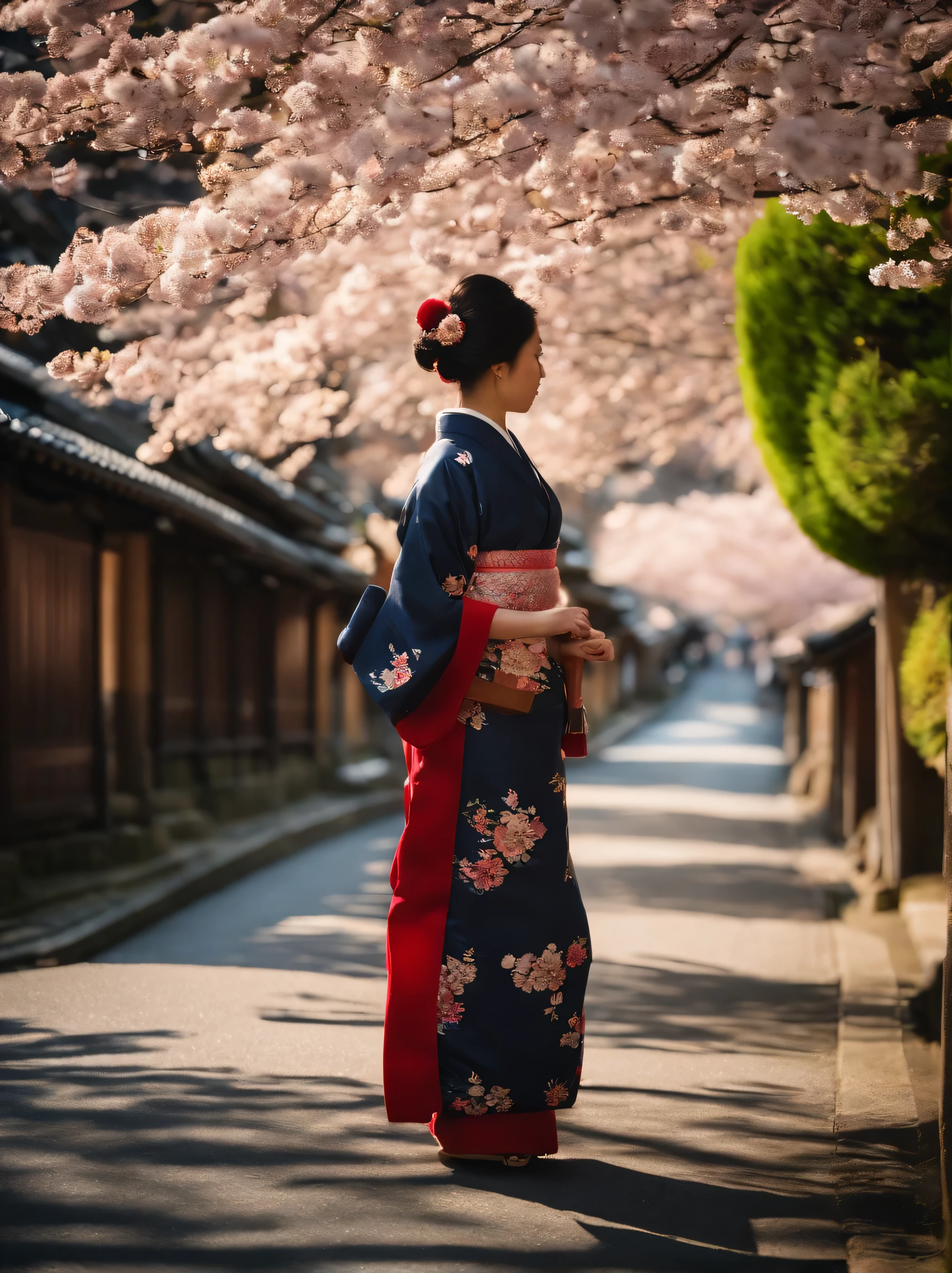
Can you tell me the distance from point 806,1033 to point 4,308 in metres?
4.52

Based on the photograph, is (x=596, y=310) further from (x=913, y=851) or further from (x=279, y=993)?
(x=279, y=993)

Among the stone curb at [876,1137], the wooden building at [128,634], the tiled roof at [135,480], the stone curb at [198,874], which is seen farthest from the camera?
the wooden building at [128,634]

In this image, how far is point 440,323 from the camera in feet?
13.2

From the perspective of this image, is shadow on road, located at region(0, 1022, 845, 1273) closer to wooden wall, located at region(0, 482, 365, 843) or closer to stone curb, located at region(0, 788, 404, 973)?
stone curb, located at region(0, 788, 404, 973)

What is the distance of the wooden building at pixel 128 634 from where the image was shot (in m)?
9.71

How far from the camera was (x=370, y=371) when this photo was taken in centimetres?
1432

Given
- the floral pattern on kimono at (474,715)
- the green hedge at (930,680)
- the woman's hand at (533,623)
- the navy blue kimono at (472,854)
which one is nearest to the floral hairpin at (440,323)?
the navy blue kimono at (472,854)

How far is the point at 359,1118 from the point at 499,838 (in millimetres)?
1148

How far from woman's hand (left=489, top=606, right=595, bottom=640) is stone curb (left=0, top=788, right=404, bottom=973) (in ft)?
14.3

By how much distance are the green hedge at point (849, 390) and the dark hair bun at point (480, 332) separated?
3.18 m

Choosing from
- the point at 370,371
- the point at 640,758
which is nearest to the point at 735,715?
the point at 640,758

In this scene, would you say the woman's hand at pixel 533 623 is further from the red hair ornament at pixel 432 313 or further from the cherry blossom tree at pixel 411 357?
the cherry blossom tree at pixel 411 357

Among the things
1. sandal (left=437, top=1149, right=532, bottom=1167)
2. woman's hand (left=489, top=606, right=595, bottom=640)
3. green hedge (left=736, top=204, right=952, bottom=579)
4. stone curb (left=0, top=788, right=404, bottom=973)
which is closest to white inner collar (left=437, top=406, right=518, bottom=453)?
woman's hand (left=489, top=606, right=595, bottom=640)

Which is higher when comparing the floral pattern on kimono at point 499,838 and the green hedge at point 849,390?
the green hedge at point 849,390
